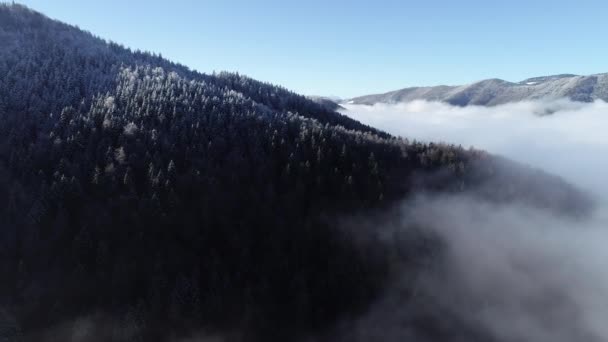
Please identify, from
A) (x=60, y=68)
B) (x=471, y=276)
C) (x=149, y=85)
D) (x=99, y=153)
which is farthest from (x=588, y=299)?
(x=60, y=68)

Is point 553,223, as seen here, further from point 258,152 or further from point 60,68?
point 60,68

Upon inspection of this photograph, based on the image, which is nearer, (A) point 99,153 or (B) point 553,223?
(A) point 99,153

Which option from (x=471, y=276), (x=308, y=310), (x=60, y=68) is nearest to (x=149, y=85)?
(x=60, y=68)

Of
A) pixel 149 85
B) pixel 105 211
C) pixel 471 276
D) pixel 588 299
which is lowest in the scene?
pixel 588 299

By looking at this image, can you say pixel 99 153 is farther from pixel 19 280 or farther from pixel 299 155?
pixel 299 155

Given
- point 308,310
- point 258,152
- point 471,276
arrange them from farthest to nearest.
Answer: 1. point 471,276
2. point 258,152
3. point 308,310

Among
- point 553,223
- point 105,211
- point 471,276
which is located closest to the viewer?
point 105,211

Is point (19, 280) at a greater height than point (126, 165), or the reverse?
point (126, 165)
